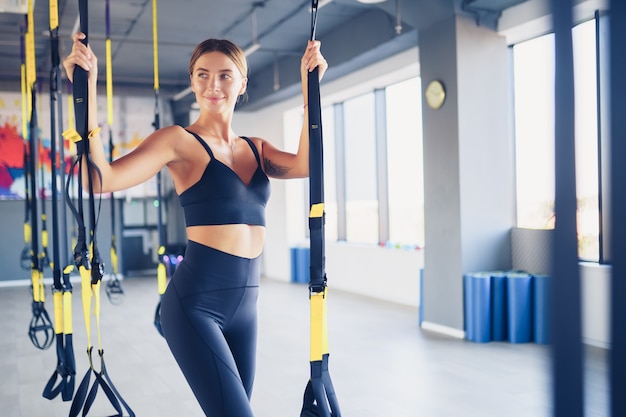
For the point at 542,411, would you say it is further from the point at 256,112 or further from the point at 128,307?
the point at 256,112

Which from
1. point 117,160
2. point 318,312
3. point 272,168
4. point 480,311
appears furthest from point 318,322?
point 480,311

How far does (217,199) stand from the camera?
1879 millimetres

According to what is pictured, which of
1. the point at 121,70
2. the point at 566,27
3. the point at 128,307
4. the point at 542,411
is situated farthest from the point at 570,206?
the point at 121,70

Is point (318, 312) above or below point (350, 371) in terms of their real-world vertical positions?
above

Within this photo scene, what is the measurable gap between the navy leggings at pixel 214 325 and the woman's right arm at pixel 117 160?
274mm

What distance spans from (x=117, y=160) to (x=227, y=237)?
39 cm

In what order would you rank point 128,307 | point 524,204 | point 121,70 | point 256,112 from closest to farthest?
point 524,204 < point 128,307 < point 121,70 < point 256,112

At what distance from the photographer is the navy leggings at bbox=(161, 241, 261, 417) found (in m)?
1.68

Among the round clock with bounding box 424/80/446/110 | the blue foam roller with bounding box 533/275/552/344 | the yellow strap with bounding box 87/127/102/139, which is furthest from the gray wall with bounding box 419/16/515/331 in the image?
the yellow strap with bounding box 87/127/102/139

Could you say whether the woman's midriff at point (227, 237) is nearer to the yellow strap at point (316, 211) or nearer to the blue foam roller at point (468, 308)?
the yellow strap at point (316, 211)

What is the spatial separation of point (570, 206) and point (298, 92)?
8.63m

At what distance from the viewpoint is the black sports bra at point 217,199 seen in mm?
1878

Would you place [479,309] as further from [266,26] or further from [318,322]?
[266,26]

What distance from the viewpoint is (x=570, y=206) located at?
2.27 ft
